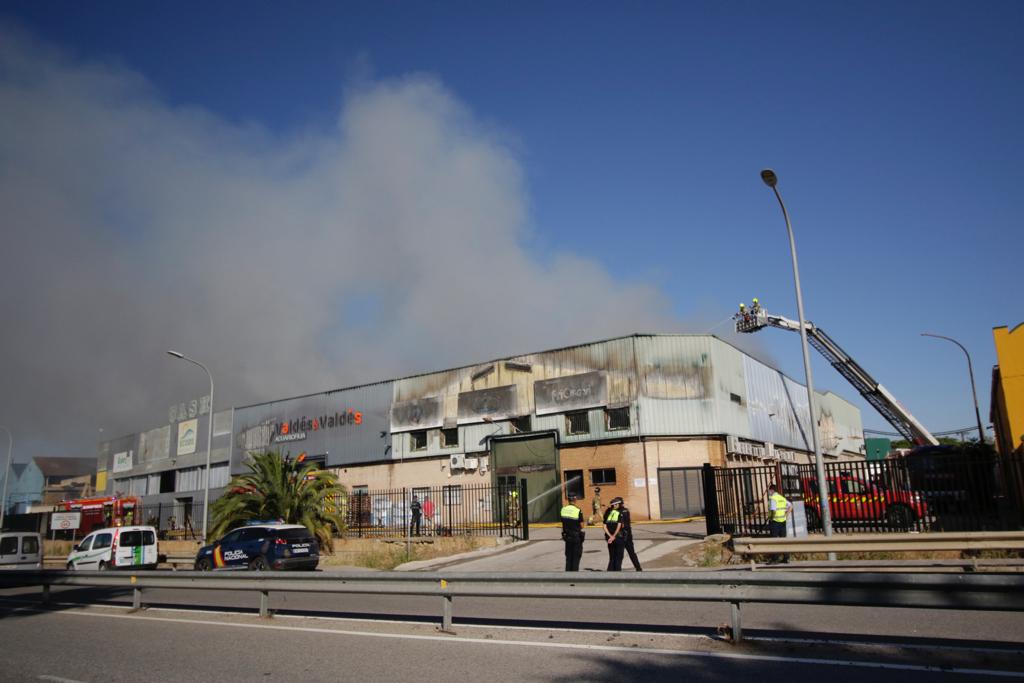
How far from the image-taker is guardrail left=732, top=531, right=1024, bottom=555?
13.5m

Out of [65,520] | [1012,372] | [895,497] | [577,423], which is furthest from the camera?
[65,520]

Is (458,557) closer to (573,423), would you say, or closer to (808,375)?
(808,375)

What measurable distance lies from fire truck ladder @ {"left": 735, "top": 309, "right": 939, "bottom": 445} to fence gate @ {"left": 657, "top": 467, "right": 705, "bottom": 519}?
51.8 feet

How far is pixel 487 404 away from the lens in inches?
1511

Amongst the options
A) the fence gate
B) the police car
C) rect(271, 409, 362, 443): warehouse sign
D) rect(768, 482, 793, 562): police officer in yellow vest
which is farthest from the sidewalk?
rect(271, 409, 362, 443): warehouse sign

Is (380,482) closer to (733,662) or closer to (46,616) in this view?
(46,616)

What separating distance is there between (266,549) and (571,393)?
756 inches

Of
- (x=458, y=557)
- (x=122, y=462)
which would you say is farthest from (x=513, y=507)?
(x=122, y=462)

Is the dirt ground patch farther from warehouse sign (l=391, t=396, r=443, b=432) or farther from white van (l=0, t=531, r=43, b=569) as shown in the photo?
warehouse sign (l=391, t=396, r=443, b=432)

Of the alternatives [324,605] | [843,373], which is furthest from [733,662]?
[843,373]

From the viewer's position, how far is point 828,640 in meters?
7.62

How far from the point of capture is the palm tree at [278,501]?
27.8m

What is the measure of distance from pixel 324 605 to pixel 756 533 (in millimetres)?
11238

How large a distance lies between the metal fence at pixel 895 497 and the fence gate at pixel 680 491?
11.6 metres
